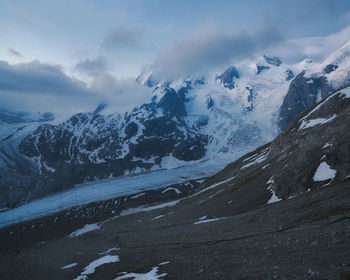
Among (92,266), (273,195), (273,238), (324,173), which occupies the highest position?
(324,173)

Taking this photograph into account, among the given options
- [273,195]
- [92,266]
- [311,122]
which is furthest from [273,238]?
[311,122]

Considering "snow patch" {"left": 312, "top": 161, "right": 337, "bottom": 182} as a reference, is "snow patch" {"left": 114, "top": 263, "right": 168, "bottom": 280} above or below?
below

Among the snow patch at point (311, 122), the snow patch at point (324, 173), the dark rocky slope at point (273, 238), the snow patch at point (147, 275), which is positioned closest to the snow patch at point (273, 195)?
the dark rocky slope at point (273, 238)

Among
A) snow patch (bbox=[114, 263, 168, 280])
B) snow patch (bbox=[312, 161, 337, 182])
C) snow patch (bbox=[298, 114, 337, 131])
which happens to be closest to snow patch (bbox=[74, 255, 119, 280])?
snow patch (bbox=[114, 263, 168, 280])

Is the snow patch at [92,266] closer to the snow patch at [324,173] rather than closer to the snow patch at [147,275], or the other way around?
the snow patch at [147,275]

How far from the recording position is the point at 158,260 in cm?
2956

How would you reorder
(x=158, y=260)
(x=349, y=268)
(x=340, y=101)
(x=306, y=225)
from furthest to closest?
(x=340, y=101), (x=158, y=260), (x=306, y=225), (x=349, y=268)

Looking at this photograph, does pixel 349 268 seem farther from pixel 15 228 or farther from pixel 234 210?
pixel 15 228

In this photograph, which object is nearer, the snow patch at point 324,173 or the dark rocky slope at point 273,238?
the dark rocky slope at point 273,238

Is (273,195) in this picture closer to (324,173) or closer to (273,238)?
(324,173)

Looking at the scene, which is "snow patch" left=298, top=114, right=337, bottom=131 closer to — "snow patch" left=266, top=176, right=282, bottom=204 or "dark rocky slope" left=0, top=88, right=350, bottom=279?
"dark rocky slope" left=0, top=88, right=350, bottom=279

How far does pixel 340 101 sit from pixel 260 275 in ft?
265

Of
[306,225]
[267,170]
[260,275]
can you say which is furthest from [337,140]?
[260,275]

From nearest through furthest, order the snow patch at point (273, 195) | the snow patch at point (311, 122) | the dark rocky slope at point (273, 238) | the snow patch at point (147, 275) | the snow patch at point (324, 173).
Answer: the dark rocky slope at point (273, 238) → the snow patch at point (147, 275) → the snow patch at point (324, 173) → the snow patch at point (273, 195) → the snow patch at point (311, 122)
